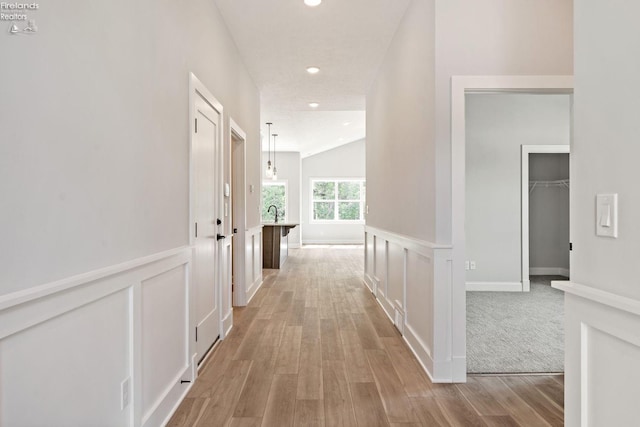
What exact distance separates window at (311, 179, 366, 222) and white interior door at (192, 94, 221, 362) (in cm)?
980

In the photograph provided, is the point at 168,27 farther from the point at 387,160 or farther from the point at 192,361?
the point at 387,160

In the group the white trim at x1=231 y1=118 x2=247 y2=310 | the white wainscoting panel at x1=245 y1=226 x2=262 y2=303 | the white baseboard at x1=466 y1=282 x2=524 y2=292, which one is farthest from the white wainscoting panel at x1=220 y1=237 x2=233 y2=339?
the white baseboard at x1=466 y1=282 x2=524 y2=292

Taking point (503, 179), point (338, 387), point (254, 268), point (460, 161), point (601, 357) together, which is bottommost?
point (338, 387)

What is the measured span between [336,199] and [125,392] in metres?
11.6

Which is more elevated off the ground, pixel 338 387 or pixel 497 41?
pixel 497 41

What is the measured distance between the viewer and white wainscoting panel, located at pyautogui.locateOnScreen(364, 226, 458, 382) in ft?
8.46

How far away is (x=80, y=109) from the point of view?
132 cm

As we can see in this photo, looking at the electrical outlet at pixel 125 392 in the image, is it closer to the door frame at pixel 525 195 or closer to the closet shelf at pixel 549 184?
the door frame at pixel 525 195

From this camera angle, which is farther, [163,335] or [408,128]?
[408,128]

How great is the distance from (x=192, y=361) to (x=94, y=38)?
78.3 inches

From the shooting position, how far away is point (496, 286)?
538cm

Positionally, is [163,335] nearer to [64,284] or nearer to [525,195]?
[64,284]

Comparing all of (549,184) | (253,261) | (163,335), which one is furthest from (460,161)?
(549,184)

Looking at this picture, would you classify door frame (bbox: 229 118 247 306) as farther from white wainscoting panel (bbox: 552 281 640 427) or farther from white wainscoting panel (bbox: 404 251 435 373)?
white wainscoting panel (bbox: 552 281 640 427)
